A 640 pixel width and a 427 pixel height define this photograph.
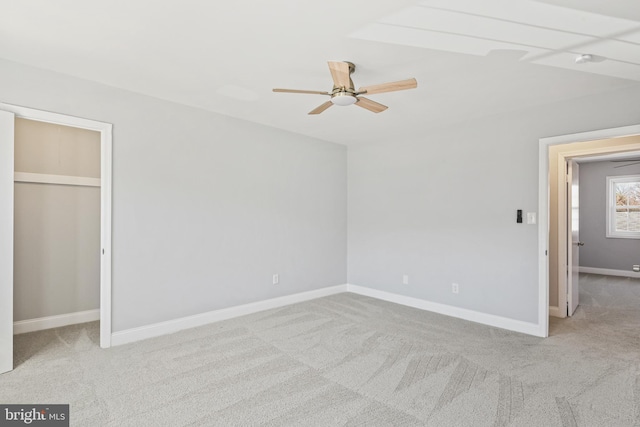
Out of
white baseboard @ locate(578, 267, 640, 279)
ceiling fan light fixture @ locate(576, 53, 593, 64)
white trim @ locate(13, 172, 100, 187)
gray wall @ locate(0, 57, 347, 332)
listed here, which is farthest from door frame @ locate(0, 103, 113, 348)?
white baseboard @ locate(578, 267, 640, 279)

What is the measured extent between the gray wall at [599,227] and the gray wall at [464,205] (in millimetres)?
5217

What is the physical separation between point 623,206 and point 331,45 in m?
7.86

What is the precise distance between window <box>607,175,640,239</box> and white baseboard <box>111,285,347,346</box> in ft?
21.4

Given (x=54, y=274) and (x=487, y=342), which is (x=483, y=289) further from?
(x=54, y=274)

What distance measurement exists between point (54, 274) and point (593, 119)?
231 inches

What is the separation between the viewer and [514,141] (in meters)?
3.64

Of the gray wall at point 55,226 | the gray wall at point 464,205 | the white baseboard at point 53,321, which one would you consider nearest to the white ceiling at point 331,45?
the gray wall at point 464,205

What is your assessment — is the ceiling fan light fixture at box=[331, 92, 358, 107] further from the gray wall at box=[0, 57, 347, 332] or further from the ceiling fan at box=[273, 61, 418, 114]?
the gray wall at box=[0, 57, 347, 332]

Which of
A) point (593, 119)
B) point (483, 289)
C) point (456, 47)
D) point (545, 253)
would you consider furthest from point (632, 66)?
point (483, 289)

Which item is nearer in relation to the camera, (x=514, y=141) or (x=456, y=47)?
(x=456, y=47)

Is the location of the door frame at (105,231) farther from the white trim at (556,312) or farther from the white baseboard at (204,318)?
the white trim at (556,312)

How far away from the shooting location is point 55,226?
12.3 feet

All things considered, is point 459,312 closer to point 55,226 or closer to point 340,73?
point 340,73

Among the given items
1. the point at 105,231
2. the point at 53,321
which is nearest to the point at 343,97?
the point at 105,231
